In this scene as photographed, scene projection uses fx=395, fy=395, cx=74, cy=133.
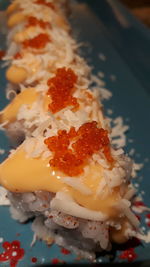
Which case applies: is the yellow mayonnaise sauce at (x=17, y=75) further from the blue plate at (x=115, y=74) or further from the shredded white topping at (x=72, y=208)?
the shredded white topping at (x=72, y=208)

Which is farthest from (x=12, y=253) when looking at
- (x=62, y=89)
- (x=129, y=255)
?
(x=62, y=89)

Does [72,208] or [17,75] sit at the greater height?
[17,75]

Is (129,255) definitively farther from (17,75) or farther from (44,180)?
(17,75)

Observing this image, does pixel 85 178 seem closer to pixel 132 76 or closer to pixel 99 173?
pixel 99 173

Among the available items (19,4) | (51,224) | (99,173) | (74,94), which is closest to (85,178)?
(99,173)

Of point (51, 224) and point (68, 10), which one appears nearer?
point (51, 224)

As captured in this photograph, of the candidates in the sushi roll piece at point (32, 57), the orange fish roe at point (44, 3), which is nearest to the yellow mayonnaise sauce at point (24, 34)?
the sushi roll piece at point (32, 57)
